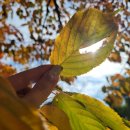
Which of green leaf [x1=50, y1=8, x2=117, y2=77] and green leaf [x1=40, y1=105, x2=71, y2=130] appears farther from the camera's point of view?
green leaf [x1=50, y1=8, x2=117, y2=77]

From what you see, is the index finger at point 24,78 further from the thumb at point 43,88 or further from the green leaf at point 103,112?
the green leaf at point 103,112

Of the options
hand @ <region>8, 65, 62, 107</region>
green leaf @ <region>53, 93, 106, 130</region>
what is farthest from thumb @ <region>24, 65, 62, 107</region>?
green leaf @ <region>53, 93, 106, 130</region>

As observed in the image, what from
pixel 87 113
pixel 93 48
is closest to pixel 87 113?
pixel 87 113

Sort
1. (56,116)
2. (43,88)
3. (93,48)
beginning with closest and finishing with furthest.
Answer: (43,88), (56,116), (93,48)

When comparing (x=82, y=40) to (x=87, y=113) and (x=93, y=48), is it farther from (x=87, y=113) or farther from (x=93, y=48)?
(x=87, y=113)

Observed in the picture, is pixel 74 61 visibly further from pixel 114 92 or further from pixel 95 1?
pixel 95 1

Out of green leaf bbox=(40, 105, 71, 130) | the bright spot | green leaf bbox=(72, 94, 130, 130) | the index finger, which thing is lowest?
green leaf bbox=(72, 94, 130, 130)

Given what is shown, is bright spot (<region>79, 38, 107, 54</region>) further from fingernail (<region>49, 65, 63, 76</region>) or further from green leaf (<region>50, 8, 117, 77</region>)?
fingernail (<region>49, 65, 63, 76</region>)
